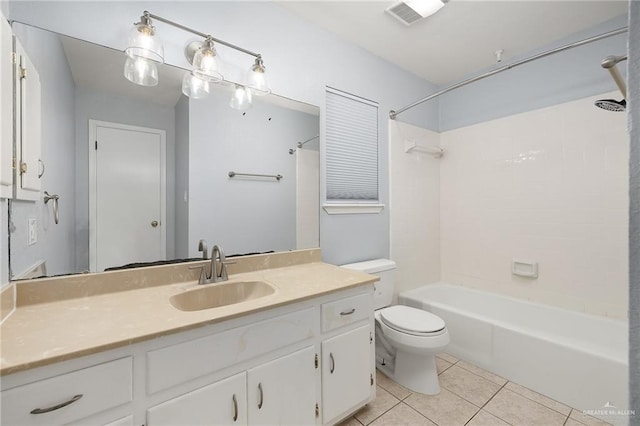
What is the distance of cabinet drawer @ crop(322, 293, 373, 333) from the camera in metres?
1.32

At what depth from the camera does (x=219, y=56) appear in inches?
60.2

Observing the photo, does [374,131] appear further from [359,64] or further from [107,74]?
[107,74]

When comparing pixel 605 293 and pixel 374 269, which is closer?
pixel 605 293

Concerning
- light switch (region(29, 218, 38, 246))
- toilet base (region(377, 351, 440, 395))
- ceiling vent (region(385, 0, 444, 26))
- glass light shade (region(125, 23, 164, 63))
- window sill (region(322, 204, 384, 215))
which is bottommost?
toilet base (region(377, 351, 440, 395))

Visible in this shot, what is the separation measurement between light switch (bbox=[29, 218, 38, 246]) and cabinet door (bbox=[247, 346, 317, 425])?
102 centimetres

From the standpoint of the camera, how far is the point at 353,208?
2172 millimetres

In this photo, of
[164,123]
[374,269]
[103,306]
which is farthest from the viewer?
[374,269]

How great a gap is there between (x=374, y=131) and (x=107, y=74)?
185 cm

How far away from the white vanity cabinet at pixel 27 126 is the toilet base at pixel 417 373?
2.19 m

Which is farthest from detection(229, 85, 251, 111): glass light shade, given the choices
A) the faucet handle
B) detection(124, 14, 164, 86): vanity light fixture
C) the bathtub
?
the bathtub

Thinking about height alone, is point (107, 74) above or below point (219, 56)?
below

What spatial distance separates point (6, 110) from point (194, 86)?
0.75 meters

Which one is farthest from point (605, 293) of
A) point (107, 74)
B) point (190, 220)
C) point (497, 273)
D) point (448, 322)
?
point (107, 74)

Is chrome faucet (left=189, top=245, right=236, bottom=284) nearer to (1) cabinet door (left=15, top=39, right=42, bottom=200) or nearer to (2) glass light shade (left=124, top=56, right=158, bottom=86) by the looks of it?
(1) cabinet door (left=15, top=39, right=42, bottom=200)
